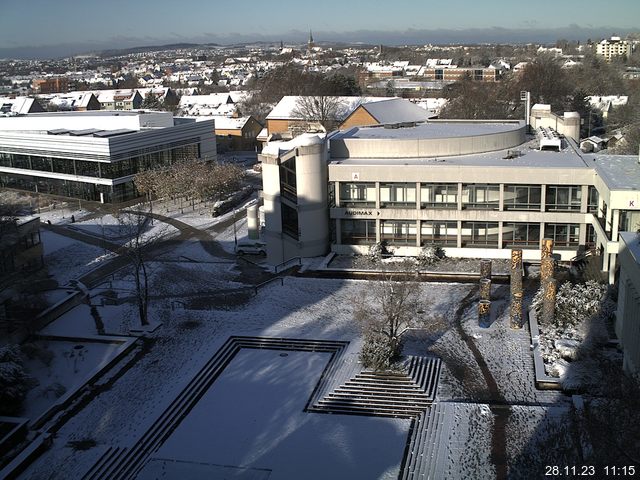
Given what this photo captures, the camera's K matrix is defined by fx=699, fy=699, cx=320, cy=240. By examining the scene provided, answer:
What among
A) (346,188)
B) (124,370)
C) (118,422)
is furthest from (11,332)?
(346,188)

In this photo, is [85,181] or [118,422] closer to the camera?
[118,422]

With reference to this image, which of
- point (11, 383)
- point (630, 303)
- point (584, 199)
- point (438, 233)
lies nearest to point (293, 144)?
point (438, 233)

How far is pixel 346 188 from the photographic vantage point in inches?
1307

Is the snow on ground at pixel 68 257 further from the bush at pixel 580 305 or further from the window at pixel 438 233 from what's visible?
the bush at pixel 580 305

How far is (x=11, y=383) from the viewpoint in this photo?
2047 centimetres

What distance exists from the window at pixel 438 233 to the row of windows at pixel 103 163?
24919 mm

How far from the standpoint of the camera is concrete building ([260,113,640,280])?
31.2 metres

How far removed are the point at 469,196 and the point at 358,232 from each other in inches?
215

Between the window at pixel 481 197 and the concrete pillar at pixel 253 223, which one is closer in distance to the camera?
the window at pixel 481 197

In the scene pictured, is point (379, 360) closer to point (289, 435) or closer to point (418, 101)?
point (289, 435)

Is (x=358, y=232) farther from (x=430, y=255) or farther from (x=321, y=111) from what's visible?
(x=321, y=111)

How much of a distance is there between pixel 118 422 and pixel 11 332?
7.39 metres

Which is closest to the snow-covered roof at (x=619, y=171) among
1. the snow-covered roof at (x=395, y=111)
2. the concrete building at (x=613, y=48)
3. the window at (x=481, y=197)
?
the window at (x=481, y=197)

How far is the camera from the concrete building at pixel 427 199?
3117 centimetres
